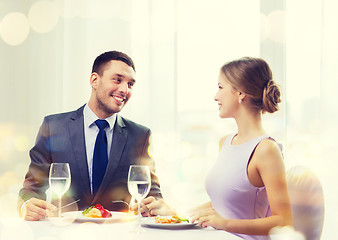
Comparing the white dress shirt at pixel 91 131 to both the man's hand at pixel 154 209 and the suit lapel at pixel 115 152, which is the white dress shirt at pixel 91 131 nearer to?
the suit lapel at pixel 115 152

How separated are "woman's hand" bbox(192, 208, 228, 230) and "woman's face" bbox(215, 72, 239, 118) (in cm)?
55

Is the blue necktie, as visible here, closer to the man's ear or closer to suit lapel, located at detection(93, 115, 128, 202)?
suit lapel, located at detection(93, 115, 128, 202)

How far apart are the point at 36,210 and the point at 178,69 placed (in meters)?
1.63

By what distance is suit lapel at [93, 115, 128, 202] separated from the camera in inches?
85.4

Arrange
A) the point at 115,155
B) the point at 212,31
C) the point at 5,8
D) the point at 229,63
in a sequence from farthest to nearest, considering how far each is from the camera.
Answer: the point at 5,8
the point at 212,31
the point at 115,155
the point at 229,63

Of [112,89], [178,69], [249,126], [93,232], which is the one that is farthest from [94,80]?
[93,232]

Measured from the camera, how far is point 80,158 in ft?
7.31

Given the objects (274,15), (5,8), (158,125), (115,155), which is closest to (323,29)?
(274,15)

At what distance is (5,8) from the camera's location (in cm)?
337

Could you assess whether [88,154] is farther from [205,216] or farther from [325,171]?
[325,171]

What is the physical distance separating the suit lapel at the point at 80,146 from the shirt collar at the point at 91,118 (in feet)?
0.11

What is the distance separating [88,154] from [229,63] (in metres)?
0.94

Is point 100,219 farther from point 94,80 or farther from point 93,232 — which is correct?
point 94,80

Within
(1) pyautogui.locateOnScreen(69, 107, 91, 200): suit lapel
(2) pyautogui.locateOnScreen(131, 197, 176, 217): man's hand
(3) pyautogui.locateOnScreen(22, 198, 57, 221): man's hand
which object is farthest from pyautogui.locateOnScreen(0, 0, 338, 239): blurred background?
(3) pyautogui.locateOnScreen(22, 198, 57, 221): man's hand
